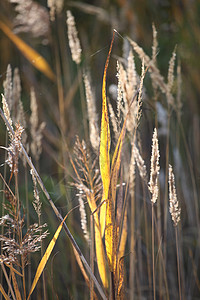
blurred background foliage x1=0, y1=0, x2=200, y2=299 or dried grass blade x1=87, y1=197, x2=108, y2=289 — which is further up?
blurred background foliage x1=0, y1=0, x2=200, y2=299

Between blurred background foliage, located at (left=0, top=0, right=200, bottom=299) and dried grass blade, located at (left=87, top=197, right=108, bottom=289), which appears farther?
blurred background foliage, located at (left=0, top=0, right=200, bottom=299)

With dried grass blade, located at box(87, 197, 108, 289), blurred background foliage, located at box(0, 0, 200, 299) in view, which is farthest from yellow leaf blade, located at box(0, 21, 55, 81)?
dried grass blade, located at box(87, 197, 108, 289)

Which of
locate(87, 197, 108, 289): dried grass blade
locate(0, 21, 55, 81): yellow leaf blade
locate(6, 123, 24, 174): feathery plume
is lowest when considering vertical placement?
locate(87, 197, 108, 289): dried grass blade

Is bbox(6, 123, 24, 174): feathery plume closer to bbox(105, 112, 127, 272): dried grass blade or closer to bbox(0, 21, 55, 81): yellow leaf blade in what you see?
bbox(105, 112, 127, 272): dried grass blade

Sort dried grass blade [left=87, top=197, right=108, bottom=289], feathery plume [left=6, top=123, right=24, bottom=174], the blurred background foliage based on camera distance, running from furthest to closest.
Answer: the blurred background foliage < dried grass blade [left=87, top=197, right=108, bottom=289] < feathery plume [left=6, top=123, right=24, bottom=174]

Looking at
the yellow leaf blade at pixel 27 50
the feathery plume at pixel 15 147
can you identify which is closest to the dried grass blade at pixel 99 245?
the feathery plume at pixel 15 147

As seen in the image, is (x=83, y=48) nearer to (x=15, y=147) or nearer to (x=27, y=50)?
(x=27, y=50)

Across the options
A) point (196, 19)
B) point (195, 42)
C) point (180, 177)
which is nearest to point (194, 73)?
point (195, 42)

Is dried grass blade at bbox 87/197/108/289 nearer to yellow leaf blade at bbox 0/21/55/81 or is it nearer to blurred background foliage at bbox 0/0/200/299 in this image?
blurred background foliage at bbox 0/0/200/299

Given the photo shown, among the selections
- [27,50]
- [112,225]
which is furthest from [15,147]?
[27,50]

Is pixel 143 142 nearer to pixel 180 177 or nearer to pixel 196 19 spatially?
pixel 180 177

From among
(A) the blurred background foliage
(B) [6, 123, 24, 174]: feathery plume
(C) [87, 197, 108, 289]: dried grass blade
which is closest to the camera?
(B) [6, 123, 24, 174]: feathery plume

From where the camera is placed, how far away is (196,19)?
161 cm

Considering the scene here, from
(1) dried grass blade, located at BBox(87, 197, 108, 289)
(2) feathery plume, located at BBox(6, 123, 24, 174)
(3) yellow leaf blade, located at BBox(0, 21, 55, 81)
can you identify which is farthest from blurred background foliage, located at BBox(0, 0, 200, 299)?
(2) feathery plume, located at BBox(6, 123, 24, 174)
